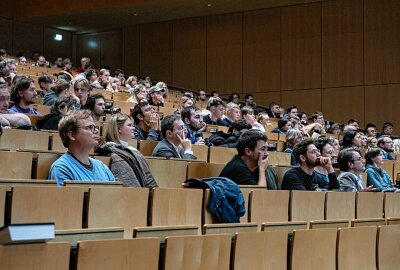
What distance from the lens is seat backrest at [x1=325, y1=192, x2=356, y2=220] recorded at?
8.32 feet

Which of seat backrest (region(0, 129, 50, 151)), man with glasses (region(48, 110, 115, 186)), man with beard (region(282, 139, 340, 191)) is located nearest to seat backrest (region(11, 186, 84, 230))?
man with glasses (region(48, 110, 115, 186))

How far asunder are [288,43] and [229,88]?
3.51 ft

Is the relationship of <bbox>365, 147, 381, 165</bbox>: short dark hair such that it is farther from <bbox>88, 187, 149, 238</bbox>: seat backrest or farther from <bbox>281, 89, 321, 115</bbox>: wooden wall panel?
<bbox>281, 89, 321, 115</bbox>: wooden wall panel

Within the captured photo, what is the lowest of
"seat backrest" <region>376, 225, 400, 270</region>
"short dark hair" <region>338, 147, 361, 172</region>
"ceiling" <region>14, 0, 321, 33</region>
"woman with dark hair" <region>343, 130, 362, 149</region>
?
"seat backrest" <region>376, 225, 400, 270</region>

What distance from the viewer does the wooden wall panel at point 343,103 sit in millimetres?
7836

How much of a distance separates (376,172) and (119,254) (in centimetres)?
261

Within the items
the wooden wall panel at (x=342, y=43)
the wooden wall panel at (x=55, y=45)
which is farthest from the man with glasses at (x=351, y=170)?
the wooden wall panel at (x=55, y=45)

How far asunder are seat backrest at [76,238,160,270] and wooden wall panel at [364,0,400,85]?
22.1 ft

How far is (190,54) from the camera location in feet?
30.3

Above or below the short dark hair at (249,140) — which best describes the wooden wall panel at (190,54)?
above

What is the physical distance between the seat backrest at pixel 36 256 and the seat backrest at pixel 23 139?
128cm

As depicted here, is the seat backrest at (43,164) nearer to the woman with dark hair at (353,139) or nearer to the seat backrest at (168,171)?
the seat backrest at (168,171)

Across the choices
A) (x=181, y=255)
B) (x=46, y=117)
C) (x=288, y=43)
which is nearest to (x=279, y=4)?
(x=288, y=43)

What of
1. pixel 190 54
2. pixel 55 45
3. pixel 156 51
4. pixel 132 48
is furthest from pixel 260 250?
pixel 55 45
